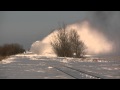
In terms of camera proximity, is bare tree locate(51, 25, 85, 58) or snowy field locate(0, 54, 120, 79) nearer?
snowy field locate(0, 54, 120, 79)

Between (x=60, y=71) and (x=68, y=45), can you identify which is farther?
(x=68, y=45)

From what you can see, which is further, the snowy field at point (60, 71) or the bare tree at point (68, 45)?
the bare tree at point (68, 45)
